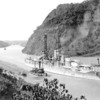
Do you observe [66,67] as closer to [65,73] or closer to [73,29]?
[65,73]

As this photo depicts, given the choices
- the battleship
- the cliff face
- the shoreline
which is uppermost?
the cliff face

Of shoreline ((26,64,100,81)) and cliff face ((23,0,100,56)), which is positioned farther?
cliff face ((23,0,100,56))

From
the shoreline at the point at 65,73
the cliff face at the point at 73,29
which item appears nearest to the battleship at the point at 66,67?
the shoreline at the point at 65,73

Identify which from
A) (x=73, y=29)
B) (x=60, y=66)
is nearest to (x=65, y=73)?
(x=60, y=66)

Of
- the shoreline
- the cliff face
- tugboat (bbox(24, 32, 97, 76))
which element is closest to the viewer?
the shoreline

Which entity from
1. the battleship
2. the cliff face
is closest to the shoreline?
the battleship

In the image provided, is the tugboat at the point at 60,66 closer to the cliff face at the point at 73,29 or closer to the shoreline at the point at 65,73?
the shoreline at the point at 65,73

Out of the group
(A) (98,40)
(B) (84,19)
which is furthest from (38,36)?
(A) (98,40)

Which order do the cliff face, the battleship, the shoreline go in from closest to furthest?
the shoreline < the battleship < the cliff face

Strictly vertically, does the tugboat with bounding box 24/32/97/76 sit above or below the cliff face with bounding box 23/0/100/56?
below

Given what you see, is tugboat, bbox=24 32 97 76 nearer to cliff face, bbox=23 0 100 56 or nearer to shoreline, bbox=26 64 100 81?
shoreline, bbox=26 64 100 81
